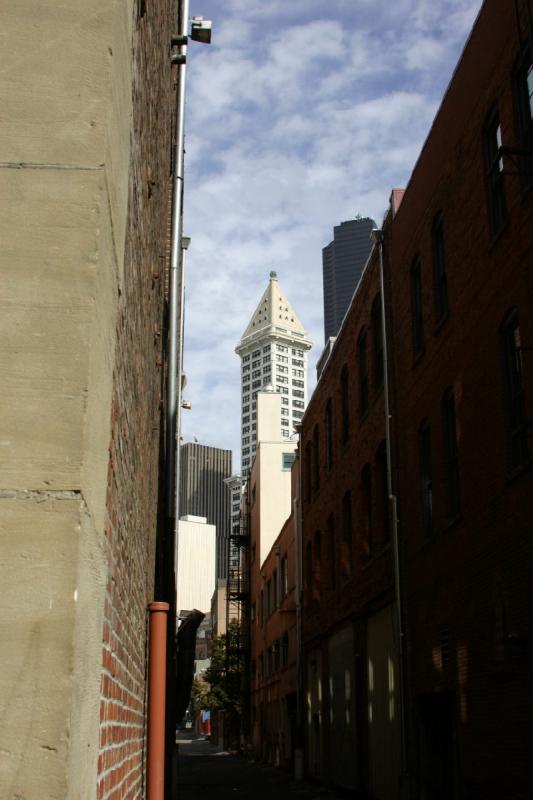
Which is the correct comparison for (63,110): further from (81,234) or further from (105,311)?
(105,311)

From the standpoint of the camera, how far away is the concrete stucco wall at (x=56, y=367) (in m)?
2.22

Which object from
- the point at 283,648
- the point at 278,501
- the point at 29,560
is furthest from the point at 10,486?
the point at 278,501

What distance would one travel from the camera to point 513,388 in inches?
498

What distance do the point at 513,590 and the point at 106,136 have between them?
1026cm

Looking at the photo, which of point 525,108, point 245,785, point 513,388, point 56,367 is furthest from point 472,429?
point 245,785

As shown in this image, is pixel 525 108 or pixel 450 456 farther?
pixel 450 456

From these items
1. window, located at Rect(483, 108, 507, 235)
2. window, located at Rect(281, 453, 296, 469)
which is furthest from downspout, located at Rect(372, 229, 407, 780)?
window, located at Rect(281, 453, 296, 469)

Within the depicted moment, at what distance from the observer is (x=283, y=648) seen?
115ft

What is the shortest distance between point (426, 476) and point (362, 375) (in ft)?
20.3

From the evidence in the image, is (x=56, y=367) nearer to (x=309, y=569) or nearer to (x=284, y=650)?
(x=309, y=569)

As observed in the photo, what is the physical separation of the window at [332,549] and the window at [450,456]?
1006 centimetres

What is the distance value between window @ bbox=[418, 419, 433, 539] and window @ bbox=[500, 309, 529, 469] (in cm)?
379

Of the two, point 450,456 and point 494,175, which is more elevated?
point 494,175

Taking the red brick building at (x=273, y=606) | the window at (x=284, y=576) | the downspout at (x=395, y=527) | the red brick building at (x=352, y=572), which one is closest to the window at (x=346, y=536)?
the red brick building at (x=352, y=572)
